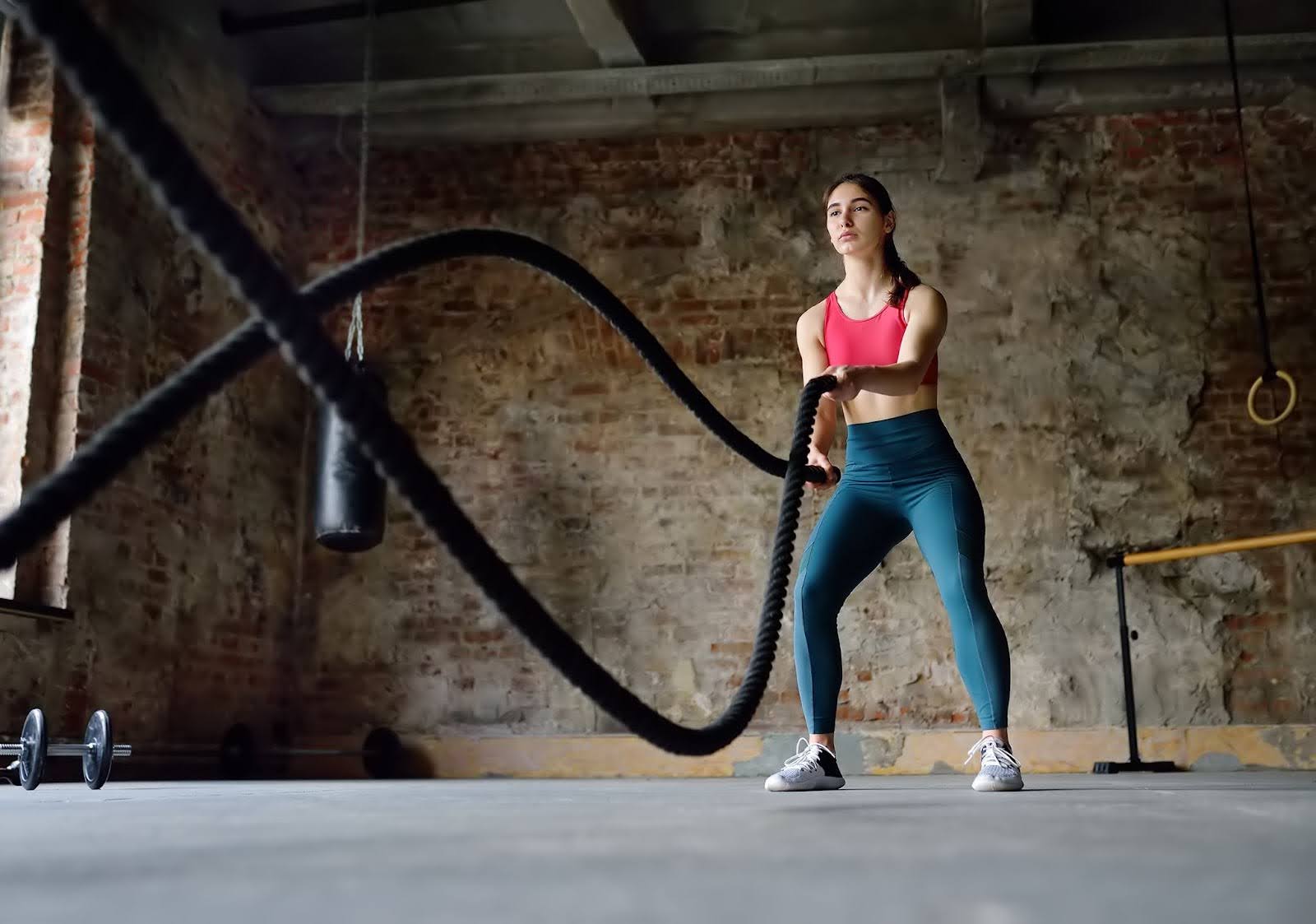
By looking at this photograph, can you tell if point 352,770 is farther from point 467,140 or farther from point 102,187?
point 467,140

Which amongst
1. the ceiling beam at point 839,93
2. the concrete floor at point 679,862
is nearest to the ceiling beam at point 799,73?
the ceiling beam at point 839,93

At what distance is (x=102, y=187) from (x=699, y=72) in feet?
9.01

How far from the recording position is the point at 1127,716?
5.06 m

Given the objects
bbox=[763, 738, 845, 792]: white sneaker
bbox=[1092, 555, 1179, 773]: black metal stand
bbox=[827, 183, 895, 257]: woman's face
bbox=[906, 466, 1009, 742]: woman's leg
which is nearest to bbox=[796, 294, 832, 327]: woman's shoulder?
bbox=[827, 183, 895, 257]: woman's face

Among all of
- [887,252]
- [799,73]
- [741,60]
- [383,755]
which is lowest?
[383,755]

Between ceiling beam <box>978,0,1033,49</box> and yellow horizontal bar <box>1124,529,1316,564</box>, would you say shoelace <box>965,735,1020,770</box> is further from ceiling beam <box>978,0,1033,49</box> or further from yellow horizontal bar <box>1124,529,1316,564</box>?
ceiling beam <box>978,0,1033,49</box>

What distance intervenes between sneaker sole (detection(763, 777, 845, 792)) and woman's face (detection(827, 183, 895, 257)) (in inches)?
52.6

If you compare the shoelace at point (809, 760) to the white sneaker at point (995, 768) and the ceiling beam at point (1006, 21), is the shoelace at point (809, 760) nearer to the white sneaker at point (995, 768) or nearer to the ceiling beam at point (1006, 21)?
the white sneaker at point (995, 768)

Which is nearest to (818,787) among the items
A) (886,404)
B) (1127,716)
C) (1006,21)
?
(886,404)

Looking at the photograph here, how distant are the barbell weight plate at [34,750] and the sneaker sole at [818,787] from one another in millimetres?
2007

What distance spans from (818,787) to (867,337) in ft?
3.72

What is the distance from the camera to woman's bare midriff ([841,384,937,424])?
9.35 feet

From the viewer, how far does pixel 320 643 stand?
19.1ft

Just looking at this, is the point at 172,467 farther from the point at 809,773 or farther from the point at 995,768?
the point at 995,768
